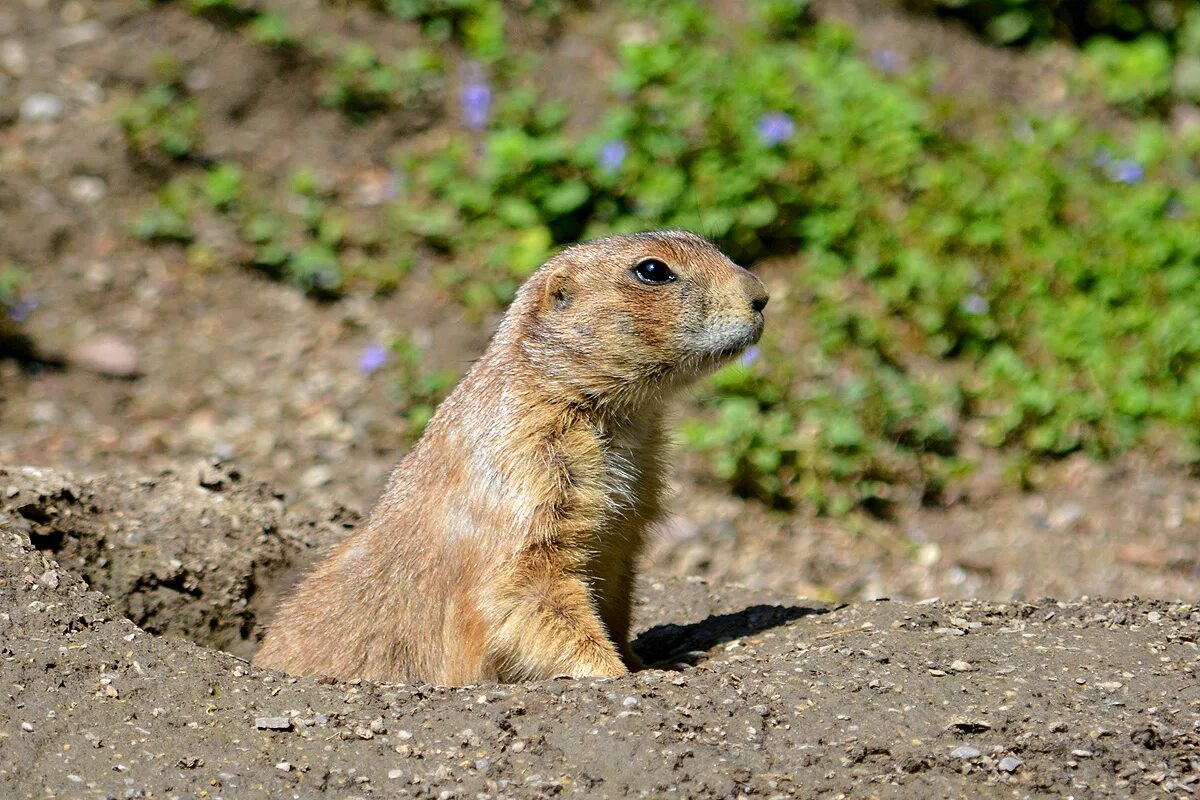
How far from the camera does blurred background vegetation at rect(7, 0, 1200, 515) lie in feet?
26.7

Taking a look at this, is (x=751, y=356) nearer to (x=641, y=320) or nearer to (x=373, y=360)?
(x=373, y=360)

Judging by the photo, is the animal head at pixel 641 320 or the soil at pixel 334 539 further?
the animal head at pixel 641 320

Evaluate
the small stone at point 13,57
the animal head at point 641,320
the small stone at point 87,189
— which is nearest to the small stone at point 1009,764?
the animal head at point 641,320

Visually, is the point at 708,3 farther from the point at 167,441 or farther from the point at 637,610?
the point at 637,610

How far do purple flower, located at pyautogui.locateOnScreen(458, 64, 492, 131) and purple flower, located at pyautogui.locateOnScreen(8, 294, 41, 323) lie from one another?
2984 millimetres

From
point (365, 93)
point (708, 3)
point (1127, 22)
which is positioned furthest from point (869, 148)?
point (365, 93)

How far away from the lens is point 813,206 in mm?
9164

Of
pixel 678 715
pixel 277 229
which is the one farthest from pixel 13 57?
pixel 678 715

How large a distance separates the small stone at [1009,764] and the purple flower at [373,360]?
18.0ft

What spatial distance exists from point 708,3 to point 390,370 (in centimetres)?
389

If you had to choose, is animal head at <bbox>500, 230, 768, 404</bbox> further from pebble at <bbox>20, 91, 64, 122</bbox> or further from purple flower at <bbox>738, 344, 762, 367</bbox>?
pebble at <bbox>20, 91, 64, 122</bbox>

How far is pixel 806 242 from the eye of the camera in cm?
909

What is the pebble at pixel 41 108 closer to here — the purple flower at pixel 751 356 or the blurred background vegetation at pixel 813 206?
the blurred background vegetation at pixel 813 206

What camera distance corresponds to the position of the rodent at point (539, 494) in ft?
15.5
